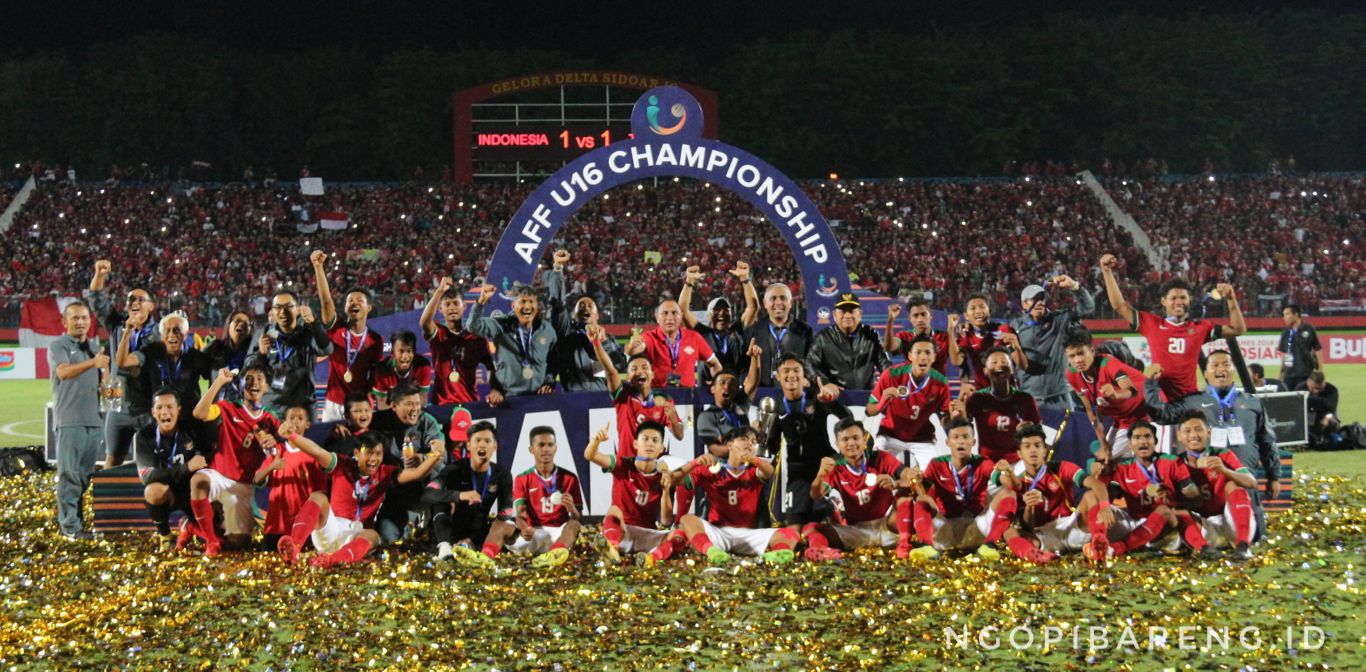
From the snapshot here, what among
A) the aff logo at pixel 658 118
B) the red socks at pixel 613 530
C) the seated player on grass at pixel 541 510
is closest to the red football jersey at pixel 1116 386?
the red socks at pixel 613 530

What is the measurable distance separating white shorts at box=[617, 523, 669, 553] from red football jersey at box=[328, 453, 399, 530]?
1747mm

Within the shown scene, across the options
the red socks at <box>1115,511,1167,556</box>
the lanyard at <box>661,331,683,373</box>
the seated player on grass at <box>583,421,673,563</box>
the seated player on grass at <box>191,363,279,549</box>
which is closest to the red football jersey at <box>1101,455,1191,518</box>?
the red socks at <box>1115,511,1167,556</box>

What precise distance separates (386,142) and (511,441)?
166 feet

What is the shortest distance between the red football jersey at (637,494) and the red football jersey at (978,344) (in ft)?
10.3

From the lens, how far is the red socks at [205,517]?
9.03 m

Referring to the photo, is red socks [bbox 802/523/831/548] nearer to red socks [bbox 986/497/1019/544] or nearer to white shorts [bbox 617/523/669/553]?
white shorts [bbox 617/523/669/553]

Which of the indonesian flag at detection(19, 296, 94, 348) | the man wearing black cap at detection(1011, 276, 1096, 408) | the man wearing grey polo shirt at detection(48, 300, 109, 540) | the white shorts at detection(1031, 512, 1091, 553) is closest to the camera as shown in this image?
the white shorts at detection(1031, 512, 1091, 553)

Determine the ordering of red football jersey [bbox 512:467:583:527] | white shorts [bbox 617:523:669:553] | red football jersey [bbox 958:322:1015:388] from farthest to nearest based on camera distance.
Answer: red football jersey [bbox 958:322:1015:388] → red football jersey [bbox 512:467:583:527] → white shorts [bbox 617:523:669:553]

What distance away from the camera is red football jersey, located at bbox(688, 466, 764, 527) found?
29.2 feet

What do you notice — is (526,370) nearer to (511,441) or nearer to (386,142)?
(511,441)

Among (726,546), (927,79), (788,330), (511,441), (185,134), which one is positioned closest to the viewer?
(726,546)

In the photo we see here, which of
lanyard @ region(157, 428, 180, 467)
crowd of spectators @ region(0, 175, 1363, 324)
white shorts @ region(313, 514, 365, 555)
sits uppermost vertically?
crowd of spectators @ region(0, 175, 1363, 324)

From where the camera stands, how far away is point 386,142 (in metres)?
58.2

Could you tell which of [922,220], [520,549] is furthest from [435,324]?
[922,220]
